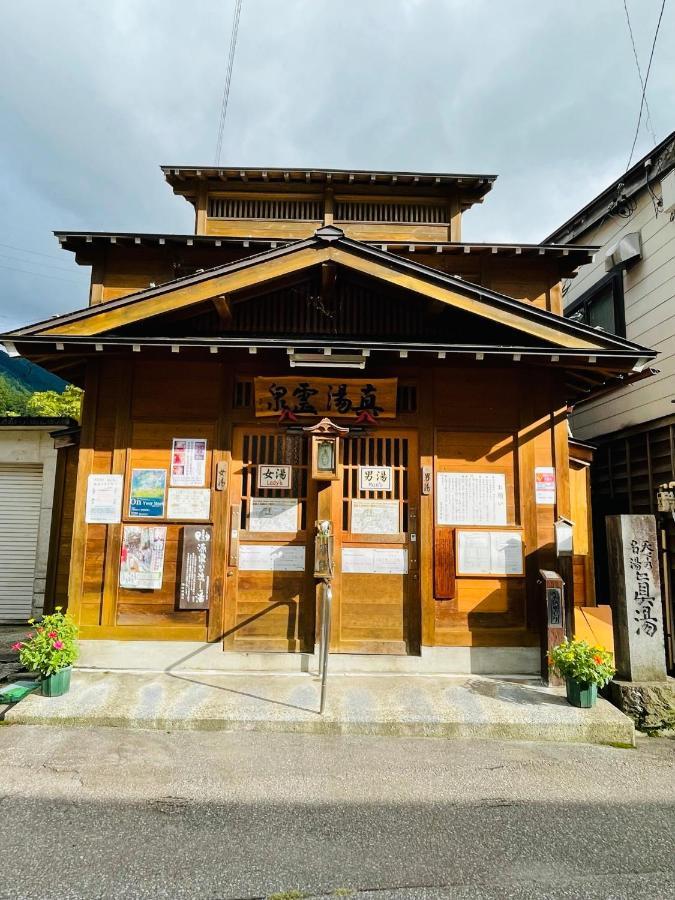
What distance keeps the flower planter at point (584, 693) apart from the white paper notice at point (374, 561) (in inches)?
95.8

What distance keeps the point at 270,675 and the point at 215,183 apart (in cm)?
943

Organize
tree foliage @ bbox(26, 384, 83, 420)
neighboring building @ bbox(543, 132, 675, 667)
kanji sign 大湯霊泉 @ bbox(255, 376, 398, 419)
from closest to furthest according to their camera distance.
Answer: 1. kanji sign 大湯霊泉 @ bbox(255, 376, 398, 419)
2. neighboring building @ bbox(543, 132, 675, 667)
3. tree foliage @ bbox(26, 384, 83, 420)

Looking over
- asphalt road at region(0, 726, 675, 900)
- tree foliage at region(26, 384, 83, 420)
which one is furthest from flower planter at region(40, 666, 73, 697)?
tree foliage at region(26, 384, 83, 420)

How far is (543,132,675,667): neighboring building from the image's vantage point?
28.3 feet

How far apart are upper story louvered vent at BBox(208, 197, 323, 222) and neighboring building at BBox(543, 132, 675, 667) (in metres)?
5.87

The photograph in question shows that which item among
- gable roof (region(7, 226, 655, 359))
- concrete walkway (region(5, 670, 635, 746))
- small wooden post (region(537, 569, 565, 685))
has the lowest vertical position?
concrete walkway (region(5, 670, 635, 746))

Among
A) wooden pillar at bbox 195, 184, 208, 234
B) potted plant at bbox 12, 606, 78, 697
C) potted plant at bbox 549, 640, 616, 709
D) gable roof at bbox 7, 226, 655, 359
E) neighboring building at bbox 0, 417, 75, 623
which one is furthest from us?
neighboring building at bbox 0, 417, 75, 623

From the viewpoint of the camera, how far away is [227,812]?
12.6 ft

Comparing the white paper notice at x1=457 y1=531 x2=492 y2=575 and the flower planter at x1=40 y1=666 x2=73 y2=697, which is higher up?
the white paper notice at x1=457 y1=531 x2=492 y2=575

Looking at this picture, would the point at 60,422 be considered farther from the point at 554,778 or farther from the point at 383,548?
the point at 554,778

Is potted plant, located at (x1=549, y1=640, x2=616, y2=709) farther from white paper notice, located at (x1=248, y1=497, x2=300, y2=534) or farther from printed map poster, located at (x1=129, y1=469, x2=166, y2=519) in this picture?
printed map poster, located at (x1=129, y1=469, x2=166, y2=519)

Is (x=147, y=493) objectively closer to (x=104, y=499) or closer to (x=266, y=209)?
(x=104, y=499)

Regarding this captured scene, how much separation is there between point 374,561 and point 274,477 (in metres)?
1.89

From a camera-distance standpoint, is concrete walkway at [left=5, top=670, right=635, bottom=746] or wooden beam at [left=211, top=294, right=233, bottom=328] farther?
wooden beam at [left=211, top=294, right=233, bottom=328]
